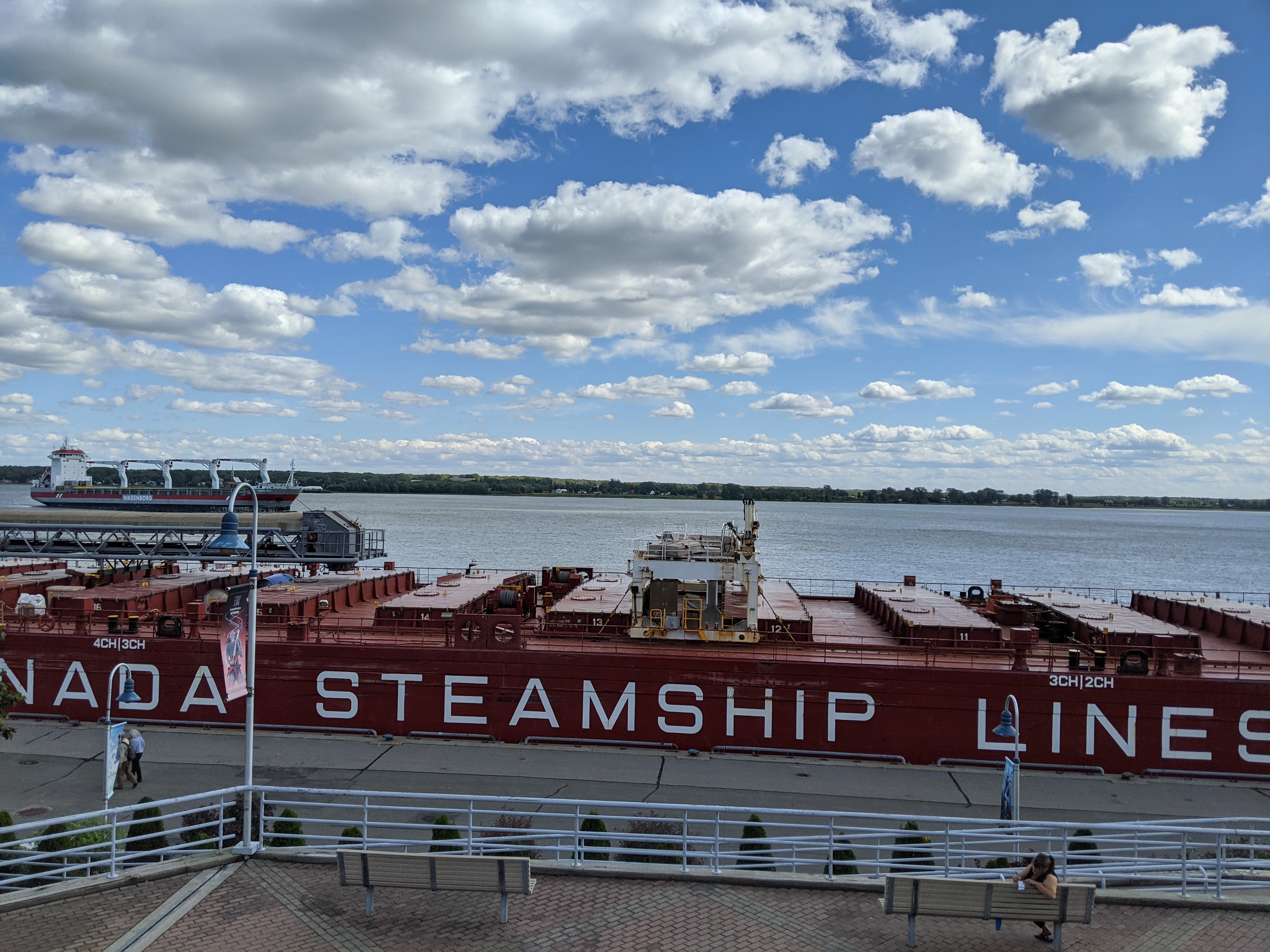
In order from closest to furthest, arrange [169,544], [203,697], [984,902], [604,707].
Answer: [984,902], [604,707], [203,697], [169,544]

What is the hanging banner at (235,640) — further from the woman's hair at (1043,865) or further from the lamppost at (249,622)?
the woman's hair at (1043,865)

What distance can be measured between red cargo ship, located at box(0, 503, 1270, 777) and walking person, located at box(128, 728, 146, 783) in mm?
4606

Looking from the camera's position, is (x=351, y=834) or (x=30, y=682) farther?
(x=30, y=682)

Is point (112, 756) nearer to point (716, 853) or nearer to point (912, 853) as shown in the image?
point (716, 853)

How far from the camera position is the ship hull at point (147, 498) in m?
44.7

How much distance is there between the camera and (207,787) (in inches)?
736

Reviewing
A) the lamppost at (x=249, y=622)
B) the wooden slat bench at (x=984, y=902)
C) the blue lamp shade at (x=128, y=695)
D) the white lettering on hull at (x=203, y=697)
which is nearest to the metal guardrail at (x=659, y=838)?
the lamppost at (x=249, y=622)

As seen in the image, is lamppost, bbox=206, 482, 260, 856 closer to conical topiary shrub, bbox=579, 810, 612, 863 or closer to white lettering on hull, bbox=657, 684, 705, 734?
conical topiary shrub, bbox=579, 810, 612, 863

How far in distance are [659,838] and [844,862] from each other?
2706 millimetres

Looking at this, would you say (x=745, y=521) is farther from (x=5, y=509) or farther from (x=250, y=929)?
(x=5, y=509)

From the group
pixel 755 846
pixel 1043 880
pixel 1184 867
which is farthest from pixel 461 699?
pixel 1184 867

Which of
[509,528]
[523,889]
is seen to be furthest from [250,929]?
[509,528]

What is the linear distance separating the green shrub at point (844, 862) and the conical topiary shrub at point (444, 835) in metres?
6.04

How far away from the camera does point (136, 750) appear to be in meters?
18.5
